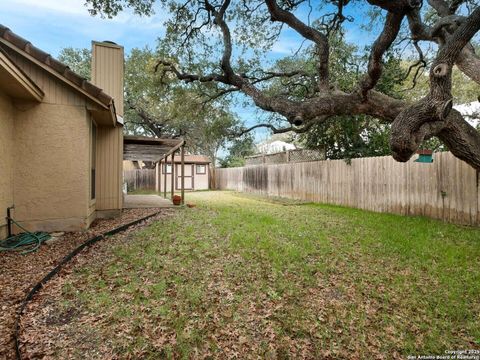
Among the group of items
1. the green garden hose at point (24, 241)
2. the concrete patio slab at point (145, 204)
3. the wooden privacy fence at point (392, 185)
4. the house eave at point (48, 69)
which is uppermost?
the house eave at point (48, 69)

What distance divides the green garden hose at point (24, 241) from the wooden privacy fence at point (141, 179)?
16.6 metres

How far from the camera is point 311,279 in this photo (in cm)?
332

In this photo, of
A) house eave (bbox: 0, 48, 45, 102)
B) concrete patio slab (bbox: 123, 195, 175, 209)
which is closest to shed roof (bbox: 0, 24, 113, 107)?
house eave (bbox: 0, 48, 45, 102)

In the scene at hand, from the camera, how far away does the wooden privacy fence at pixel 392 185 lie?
593cm

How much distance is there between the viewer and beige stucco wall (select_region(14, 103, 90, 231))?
486 cm

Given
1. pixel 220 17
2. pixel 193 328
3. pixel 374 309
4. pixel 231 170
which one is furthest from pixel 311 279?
pixel 231 170

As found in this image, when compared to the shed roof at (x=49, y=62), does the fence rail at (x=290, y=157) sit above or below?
below

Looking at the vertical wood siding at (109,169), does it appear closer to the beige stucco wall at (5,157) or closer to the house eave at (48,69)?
the house eave at (48,69)

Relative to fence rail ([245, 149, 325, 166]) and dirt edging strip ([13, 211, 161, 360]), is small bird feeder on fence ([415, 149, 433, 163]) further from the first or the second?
dirt edging strip ([13, 211, 161, 360])

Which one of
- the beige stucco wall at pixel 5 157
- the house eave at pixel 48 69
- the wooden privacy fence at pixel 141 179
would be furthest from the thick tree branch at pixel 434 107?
the wooden privacy fence at pixel 141 179

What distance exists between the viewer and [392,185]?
24.7 ft

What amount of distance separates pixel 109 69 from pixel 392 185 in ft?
28.2

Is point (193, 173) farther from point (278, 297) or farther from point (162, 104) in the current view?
point (278, 297)

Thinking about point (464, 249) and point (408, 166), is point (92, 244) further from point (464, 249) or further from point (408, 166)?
point (408, 166)
